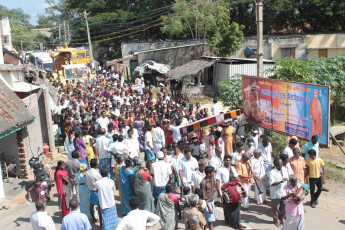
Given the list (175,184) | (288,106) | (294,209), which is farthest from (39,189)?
(288,106)

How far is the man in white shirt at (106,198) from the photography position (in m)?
6.90

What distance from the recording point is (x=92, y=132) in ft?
36.3

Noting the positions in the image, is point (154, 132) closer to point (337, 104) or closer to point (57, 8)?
point (337, 104)

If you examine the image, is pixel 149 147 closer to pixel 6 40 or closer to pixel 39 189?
pixel 39 189

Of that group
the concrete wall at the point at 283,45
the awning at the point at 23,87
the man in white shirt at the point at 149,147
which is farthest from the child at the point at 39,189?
the concrete wall at the point at 283,45

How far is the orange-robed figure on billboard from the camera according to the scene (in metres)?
9.30

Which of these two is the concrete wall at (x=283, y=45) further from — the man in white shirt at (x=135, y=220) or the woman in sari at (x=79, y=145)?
the man in white shirt at (x=135, y=220)

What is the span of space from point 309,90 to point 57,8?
71.3 metres

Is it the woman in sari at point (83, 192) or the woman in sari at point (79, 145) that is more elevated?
the woman in sari at point (79, 145)

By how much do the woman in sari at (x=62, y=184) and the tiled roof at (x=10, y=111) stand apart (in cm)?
232

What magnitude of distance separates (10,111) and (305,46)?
23.6 metres

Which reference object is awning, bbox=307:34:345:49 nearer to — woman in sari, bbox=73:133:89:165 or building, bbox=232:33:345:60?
building, bbox=232:33:345:60

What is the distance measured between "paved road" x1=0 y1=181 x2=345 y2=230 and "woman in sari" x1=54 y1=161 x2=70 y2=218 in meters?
0.58

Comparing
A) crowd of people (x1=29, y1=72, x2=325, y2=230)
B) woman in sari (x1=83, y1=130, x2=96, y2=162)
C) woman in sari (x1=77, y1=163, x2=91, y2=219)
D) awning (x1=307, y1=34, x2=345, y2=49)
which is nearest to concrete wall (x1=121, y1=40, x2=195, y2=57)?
awning (x1=307, y1=34, x2=345, y2=49)
